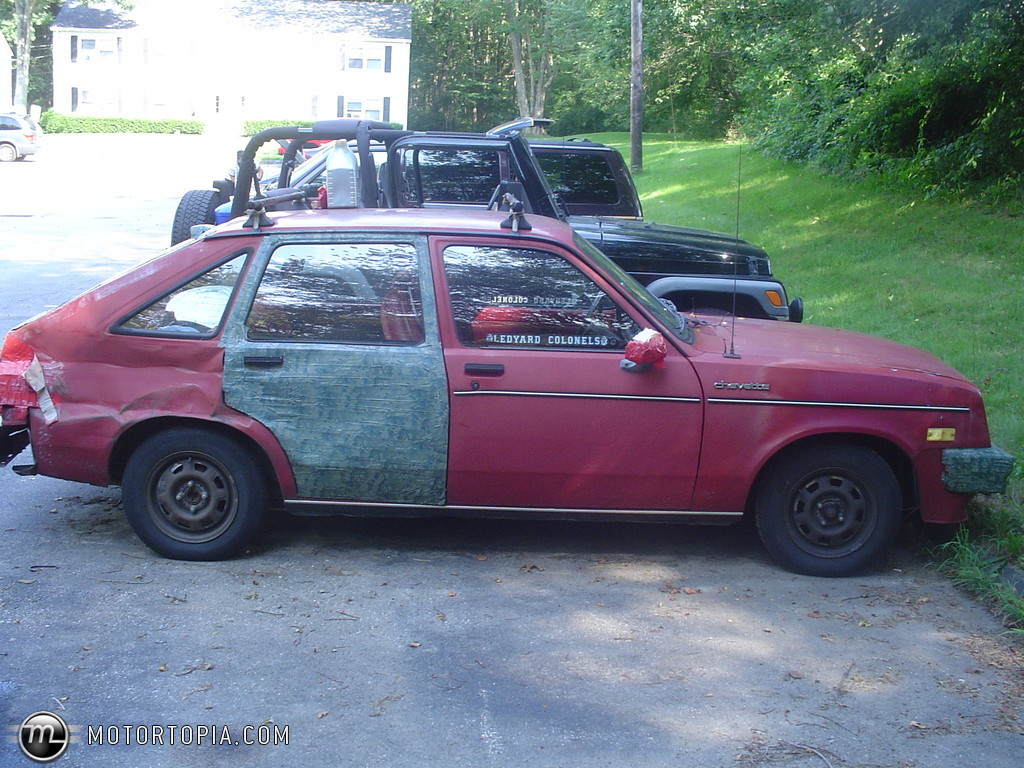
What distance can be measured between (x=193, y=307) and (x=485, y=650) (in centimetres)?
221

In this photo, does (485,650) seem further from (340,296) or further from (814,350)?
(814,350)

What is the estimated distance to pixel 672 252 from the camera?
8.47 m

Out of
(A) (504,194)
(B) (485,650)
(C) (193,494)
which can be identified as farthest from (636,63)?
(B) (485,650)

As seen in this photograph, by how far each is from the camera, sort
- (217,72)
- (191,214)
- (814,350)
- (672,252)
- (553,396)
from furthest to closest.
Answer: (217,72), (191,214), (672,252), (814,350), (553,396)

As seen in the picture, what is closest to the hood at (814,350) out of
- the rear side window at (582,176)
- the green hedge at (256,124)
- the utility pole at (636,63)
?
the rear side window at (582,176)

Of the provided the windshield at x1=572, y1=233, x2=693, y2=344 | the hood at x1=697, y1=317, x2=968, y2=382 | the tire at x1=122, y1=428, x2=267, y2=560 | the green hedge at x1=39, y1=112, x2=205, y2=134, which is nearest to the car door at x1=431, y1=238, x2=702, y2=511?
the windshield at x1=572, y1=233, x2=693, y2=344

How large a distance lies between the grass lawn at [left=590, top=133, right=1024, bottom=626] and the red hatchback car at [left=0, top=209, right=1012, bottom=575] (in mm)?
927

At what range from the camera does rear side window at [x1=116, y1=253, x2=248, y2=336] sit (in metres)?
5.16

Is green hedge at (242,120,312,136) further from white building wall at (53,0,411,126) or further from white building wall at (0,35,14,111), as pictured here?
white building wall at (0,35,14,111)

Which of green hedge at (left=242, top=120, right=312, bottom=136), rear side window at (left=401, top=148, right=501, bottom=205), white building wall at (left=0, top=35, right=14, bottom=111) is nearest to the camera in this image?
rear side window at (left=401, top=148, right=501, bottom=205)

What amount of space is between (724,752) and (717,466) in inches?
65.7

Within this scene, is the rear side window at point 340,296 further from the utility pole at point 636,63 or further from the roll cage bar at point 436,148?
the utility pole at point 636,63

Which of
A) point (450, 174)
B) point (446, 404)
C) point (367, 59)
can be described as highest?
point (367, 59)

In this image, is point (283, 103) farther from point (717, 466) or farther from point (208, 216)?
point (717, 466)
